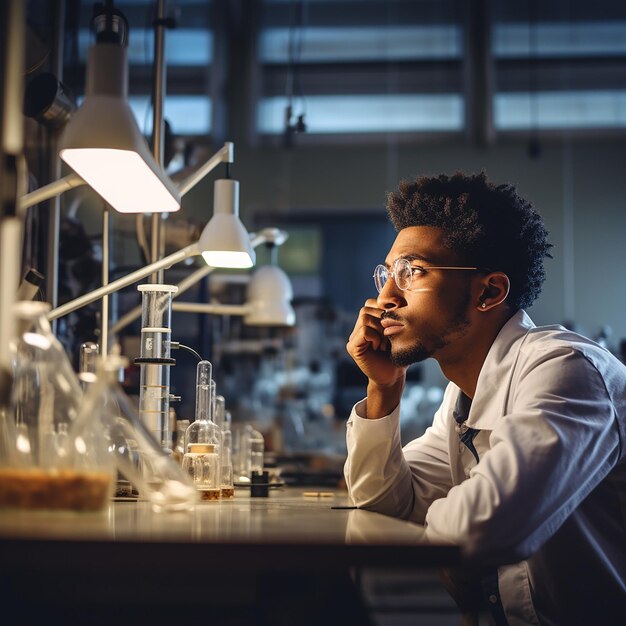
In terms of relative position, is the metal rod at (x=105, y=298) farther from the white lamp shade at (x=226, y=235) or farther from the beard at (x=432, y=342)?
the beard at (x=432, y=342)

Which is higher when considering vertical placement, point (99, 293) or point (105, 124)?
point (105, 124)

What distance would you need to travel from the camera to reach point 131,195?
1.98 m

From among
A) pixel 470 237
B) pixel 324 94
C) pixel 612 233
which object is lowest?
pixel 470 237

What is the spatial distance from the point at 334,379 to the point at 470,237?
552cm

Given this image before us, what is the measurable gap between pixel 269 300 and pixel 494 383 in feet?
7.04

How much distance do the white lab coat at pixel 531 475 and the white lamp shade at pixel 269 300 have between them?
1.69m

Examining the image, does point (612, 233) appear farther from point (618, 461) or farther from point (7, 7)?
point (7, 7)

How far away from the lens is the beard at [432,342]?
2.13m

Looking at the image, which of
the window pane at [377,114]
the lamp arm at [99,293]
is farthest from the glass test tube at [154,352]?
the window pane at [377,114]

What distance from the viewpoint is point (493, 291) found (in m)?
2.19

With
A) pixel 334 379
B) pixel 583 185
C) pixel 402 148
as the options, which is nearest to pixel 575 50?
pixel 583 185

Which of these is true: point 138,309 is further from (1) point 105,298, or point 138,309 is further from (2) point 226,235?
(2) point 226,235

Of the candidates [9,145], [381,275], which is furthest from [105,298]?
[9,145]

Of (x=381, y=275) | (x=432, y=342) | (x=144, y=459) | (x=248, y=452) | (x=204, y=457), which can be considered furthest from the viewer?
(x=248, y=452)
